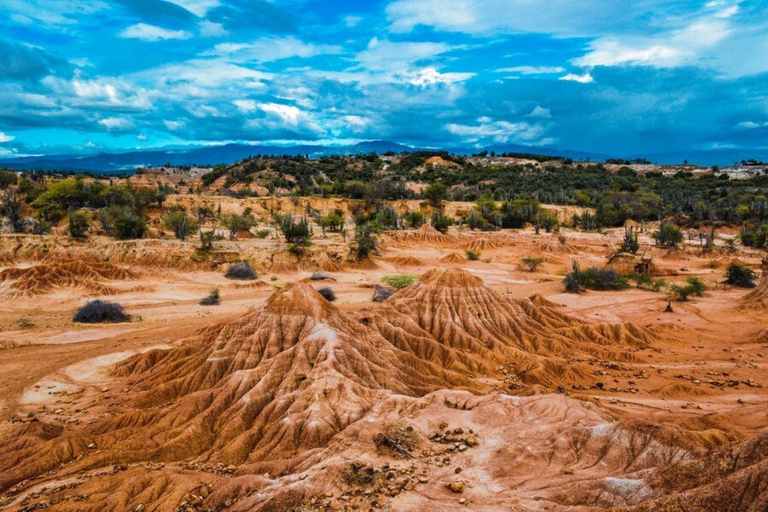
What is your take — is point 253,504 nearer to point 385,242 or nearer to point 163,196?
point 385,242

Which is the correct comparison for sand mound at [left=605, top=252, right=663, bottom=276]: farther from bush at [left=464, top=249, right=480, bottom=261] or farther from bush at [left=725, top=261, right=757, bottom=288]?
bush at [left=464, top=249, right=480, bottom=261]

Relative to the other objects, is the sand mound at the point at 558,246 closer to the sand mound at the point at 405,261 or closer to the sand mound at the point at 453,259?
the sand mound at the point at 453,259

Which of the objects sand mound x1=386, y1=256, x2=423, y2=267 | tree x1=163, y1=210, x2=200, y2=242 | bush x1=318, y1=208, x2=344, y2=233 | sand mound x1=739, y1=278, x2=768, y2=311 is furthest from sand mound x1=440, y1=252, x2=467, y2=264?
tree x1=163, y1=210, x2=200, y2=242

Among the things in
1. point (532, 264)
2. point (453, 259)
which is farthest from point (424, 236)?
point (532, 264)

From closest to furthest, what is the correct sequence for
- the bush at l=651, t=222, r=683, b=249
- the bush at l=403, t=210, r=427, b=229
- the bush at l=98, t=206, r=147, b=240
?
1. the bush at l=98, t=206, r=147, b=240
2. the bush at l=651, t=222, r=683, b=249
3. the bush at l=403, t=210, r=427, b=229

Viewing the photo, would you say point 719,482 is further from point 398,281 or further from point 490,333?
point 398,281

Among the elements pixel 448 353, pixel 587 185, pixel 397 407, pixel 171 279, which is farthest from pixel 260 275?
pixel 587 185

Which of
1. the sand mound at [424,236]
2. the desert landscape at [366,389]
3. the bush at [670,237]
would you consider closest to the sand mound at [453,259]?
the sand mound at [424,236]
